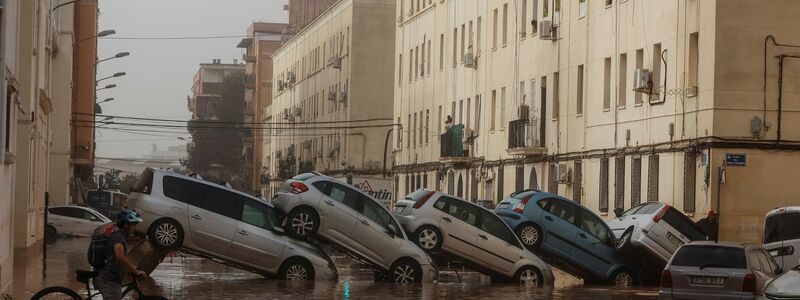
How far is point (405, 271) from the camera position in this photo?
31.1 m

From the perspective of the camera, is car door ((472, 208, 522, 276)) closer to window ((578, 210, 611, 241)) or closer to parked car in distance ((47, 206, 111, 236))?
window ((578, 210, 611, 241))

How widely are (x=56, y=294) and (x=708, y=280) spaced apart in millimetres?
10418

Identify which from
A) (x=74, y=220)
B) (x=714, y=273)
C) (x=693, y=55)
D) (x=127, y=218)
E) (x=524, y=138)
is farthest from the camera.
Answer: (x=74, y=220)

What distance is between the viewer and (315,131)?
328ft

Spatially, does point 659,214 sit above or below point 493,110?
below

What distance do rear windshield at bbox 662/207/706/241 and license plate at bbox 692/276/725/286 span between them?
10.5 m

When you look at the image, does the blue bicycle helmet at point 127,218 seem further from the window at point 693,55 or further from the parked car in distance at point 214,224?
the window at point 693,55

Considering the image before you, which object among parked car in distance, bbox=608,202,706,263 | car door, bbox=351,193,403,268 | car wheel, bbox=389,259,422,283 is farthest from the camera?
parked car in distance, bbox=608,202,706,263

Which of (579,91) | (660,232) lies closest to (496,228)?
(660,232)

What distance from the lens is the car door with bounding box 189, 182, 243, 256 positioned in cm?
Answer: 2920

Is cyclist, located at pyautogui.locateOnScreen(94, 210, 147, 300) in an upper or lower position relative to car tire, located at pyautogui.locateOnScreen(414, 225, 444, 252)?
upper

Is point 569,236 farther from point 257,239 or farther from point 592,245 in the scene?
point 257,239

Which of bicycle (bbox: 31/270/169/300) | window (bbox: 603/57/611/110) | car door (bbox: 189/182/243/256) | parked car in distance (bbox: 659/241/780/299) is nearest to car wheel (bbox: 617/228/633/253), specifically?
car door (bbox: 189/182/243/256)

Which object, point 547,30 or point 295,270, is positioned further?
point 547,30
